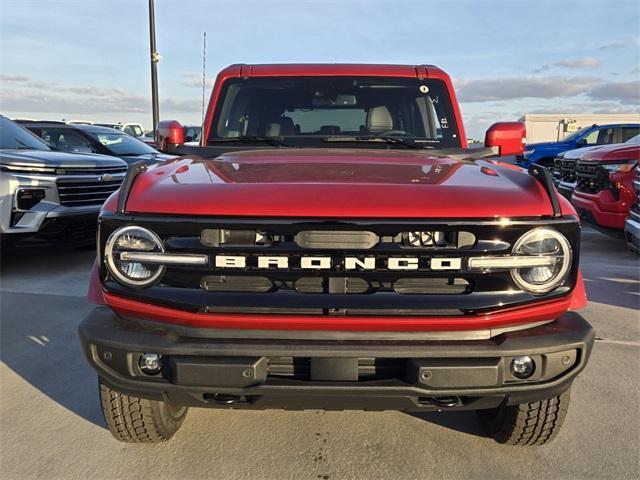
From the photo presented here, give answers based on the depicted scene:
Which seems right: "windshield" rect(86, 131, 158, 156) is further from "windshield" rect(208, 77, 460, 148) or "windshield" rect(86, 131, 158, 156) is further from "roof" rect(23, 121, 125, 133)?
"windshield" rect(208, 77, 460, 148)

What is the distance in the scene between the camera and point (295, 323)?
202 centimetres

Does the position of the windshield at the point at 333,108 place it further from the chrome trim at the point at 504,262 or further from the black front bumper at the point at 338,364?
the black front bumper at the point at 338,364

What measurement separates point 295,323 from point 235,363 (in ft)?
0.85

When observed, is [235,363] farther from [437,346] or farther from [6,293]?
[6,293]

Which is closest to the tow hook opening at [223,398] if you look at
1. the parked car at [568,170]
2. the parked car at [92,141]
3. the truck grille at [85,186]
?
→ the truck grille at [85,186]

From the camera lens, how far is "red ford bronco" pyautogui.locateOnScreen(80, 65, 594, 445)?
201 centimetres

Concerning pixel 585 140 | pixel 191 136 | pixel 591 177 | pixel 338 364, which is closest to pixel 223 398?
pixel 338 364

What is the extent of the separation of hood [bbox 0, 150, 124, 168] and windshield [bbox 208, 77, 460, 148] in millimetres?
3411

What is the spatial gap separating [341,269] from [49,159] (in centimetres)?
533

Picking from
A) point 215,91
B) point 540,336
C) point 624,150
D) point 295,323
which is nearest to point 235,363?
point 295,323

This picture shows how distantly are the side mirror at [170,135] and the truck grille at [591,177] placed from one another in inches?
223

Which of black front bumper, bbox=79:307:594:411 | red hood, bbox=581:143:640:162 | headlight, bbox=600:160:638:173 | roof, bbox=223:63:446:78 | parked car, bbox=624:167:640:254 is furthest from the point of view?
red hood, bbox=581:143:640:162

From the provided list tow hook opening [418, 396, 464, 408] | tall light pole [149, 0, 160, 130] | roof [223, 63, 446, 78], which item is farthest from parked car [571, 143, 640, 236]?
tall light pole [149, 0, 160, 130]

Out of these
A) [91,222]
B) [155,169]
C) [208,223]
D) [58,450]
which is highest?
[155,169]
